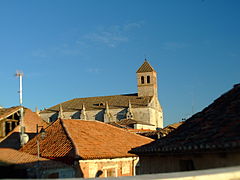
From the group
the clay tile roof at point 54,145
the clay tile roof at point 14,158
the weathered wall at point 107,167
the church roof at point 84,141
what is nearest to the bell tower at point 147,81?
the church roof at point 84,141

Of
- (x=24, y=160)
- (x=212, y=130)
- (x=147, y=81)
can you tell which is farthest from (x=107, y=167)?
(x=147, y=81)

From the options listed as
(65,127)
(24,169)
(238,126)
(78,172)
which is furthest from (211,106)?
(65,127)

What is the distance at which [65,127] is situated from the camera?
19531 mm

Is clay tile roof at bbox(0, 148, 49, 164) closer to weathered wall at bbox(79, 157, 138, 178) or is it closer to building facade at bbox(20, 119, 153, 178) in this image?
building facade at bbox(20, 119, 153, 178)

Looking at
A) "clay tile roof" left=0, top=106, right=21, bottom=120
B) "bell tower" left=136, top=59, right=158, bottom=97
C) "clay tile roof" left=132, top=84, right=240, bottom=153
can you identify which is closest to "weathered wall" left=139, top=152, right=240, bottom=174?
"clay tile roof" left=132, top=84, right=240, bottom=153

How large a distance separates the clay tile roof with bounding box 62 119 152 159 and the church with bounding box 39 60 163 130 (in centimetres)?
4611

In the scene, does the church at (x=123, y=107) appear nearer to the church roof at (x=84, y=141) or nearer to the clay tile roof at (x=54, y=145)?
the church roof at (x=84, y=141)

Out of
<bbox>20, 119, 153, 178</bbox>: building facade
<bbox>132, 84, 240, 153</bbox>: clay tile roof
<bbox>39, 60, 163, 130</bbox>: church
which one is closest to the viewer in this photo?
<bbox>132, 84, 240, 153</bbox>: clay tile roof

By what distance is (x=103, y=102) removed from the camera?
254ft

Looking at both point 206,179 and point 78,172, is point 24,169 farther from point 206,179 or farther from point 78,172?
point 206,179

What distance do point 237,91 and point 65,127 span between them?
11.8 metres

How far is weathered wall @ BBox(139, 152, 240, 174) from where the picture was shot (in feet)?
26.3

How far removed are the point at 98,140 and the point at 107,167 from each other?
8.99 ft

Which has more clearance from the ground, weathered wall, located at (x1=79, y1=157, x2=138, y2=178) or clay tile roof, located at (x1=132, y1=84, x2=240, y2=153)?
clay tile roof, located at (x1=132, y1=84, x2=240, y2=153)
